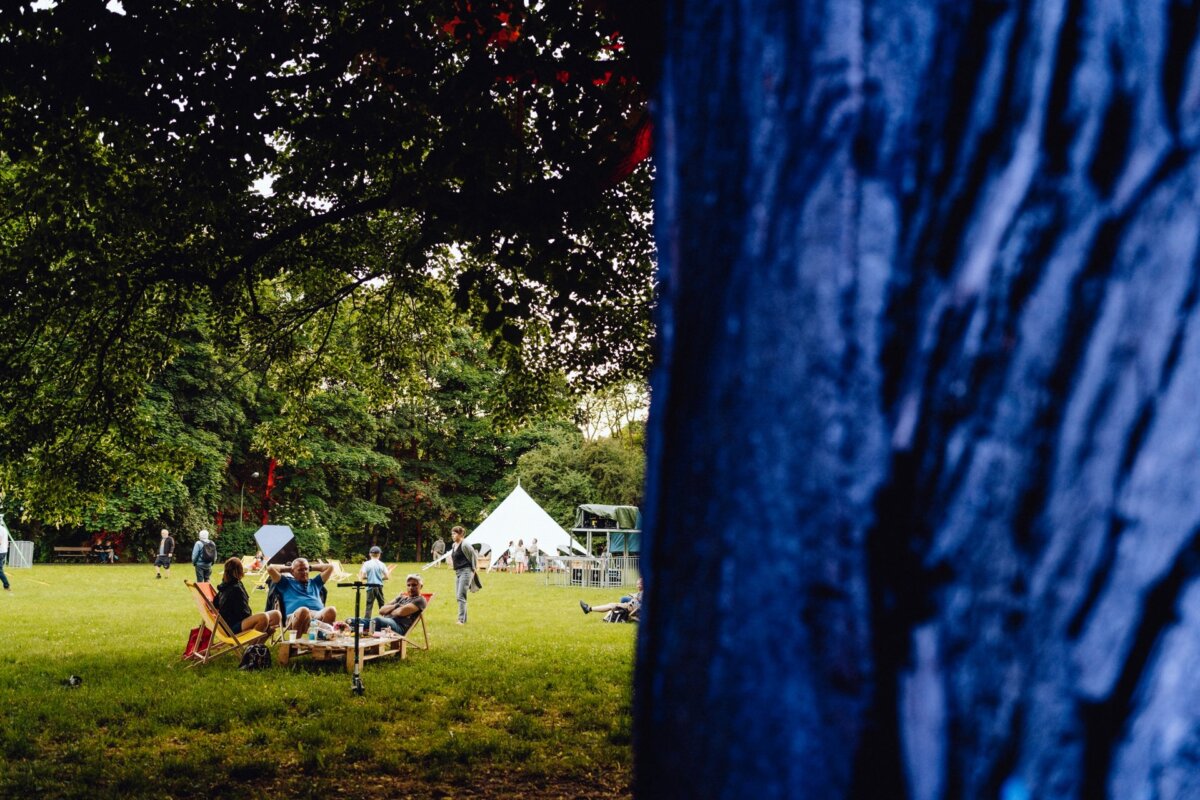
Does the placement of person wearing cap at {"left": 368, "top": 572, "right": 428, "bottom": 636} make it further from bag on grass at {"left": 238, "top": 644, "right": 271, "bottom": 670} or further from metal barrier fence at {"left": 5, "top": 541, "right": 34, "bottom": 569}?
metal barrier fence at {"left": 5, "top": 541, "right": 34, "bottom": 569}

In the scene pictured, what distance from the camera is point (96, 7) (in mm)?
5496

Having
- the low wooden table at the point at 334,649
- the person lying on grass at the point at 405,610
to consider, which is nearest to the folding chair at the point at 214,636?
the low wooden table at the point at 334,649

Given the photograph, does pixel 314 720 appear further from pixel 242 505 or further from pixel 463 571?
pixel 242 505

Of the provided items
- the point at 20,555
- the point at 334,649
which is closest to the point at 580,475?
the point at 20,555

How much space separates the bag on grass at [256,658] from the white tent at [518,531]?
22395 millimetres

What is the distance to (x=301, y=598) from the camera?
40.3ft

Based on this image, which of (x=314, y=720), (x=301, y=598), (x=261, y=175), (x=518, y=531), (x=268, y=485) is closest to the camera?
(x=314, y=720)

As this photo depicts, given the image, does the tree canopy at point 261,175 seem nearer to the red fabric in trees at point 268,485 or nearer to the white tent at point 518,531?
the white tent at point 518,531

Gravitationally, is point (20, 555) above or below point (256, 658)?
below

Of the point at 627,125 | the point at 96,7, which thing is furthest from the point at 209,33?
the point at 627,125

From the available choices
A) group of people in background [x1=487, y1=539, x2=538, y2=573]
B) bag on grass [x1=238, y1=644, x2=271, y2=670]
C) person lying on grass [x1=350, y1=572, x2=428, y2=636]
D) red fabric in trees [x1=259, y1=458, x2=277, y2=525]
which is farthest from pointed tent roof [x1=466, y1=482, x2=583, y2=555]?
bag on grass [x1=238, y1=644, x2=271, y2=670]

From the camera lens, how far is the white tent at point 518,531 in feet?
110

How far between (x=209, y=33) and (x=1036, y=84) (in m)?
6.87

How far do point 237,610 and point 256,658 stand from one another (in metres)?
0.80
